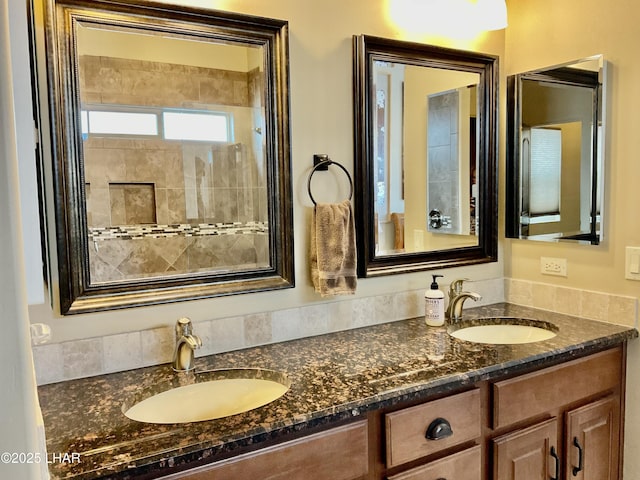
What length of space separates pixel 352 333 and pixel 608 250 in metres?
1.02

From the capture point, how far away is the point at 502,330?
201cm

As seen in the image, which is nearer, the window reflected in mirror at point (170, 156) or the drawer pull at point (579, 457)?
the window reflected in mirror at point (170, 156)

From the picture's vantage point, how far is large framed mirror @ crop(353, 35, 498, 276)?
1882mm

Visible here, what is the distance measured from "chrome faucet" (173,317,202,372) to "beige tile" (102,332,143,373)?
122mm

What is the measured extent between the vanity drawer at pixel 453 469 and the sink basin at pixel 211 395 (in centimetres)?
42

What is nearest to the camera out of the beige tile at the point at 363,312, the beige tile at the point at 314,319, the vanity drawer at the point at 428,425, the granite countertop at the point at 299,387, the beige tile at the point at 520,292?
the granite countertop at the point at 299,387

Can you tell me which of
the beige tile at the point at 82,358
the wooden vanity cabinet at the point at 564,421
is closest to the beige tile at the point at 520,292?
the wooden vanity cabinet at the point at 564,421

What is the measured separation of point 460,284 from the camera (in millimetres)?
2049

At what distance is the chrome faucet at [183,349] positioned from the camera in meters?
1.48

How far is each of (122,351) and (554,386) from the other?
1.37m

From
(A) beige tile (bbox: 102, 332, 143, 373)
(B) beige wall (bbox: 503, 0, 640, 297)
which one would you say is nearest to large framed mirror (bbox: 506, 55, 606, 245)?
(B) beige wall (bbox: 503, 0, 640, 297)

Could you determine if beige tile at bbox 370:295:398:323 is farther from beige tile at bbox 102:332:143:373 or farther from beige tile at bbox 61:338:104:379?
beige tile at bbox 61:338:104:379

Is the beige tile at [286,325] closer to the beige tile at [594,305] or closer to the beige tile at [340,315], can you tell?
the beige tile at [340,315]

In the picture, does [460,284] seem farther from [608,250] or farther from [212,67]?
[212,67]
